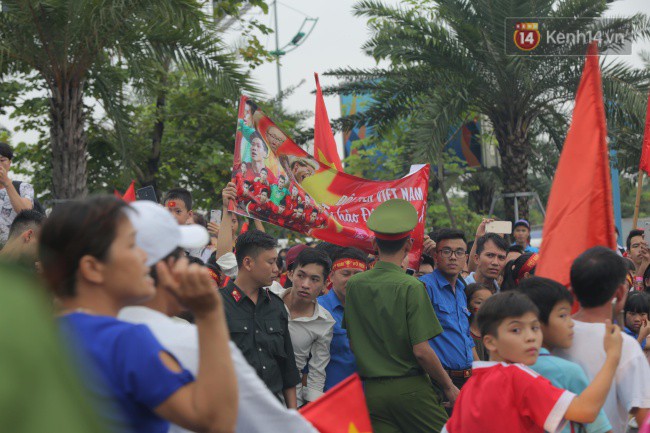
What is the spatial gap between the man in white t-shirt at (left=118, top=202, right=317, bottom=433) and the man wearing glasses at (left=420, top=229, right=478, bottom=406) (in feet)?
11.6

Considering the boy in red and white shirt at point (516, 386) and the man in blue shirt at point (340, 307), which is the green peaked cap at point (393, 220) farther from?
the boy in red and white shirt at point (516, 386)

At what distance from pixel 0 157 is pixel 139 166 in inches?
514

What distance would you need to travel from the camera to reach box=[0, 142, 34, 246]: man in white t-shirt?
6.31m

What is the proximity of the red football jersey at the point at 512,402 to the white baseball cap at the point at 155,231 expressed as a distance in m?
1.72

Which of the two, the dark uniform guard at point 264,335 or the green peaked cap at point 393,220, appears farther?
the green peaked cap at point 393,220

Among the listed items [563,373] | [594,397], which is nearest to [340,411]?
[563,373]

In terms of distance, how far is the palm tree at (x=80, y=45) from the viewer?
10914mm

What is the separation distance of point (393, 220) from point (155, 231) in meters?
3.41

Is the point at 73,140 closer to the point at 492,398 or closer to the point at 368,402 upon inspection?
the point at 368,402

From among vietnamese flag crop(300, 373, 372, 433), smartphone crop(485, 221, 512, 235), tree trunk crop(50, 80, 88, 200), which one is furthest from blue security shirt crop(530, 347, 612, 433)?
tree trunk crop(50, 80, 88, 200)

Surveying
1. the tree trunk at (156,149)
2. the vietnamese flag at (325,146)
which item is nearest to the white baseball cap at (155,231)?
the vietnamese flag at (325,146)

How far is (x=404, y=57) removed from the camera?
1573cm

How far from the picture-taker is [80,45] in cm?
1134

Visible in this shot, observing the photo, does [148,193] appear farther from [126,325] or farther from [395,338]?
[126,325]
